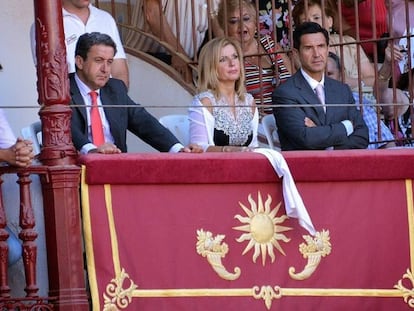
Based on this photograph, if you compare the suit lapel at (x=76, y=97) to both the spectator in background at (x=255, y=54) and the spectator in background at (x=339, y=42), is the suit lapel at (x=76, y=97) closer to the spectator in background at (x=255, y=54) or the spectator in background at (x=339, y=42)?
the spectator in background at (x=255, y=54)

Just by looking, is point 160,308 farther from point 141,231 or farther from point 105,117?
point 105,117

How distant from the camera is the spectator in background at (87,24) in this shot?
1059cm

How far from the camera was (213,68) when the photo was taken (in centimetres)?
1025

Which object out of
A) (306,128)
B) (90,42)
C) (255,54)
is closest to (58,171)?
(90,42)

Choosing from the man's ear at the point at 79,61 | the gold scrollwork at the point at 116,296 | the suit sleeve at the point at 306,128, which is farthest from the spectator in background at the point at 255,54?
the gold scrollwork at the point at 116,296

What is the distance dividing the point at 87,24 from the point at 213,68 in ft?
3.21

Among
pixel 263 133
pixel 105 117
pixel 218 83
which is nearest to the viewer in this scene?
pixel 105 117

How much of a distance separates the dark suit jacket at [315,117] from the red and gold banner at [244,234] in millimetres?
813

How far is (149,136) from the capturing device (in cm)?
967

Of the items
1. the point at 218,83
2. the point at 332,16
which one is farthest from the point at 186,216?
the point at 332,16

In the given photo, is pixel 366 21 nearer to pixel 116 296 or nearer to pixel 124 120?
pixel 124 120

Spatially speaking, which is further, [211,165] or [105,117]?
[105,117]

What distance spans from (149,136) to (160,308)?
3.97ft

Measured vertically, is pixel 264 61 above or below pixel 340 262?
above
